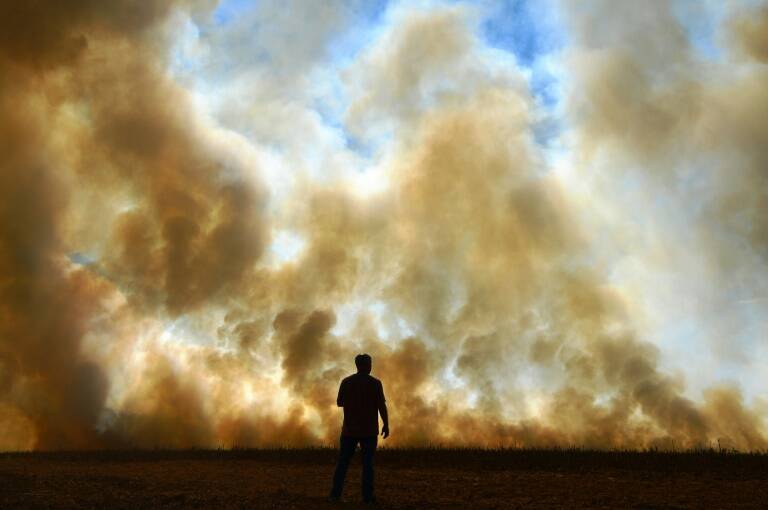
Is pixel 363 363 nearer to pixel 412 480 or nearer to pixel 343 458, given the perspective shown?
pixel 343 458

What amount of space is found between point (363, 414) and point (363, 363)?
1261 millimetres

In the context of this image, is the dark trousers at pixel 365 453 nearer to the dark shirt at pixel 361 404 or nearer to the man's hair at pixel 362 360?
the dark shirt at pixel 361 404

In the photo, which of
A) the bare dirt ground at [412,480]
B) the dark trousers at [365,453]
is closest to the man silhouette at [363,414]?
the dark trousers at [365,453]

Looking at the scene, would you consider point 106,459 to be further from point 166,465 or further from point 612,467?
point 612,467

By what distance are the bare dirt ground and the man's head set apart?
330 cm

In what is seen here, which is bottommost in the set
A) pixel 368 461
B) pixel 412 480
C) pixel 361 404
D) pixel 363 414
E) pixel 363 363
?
pixel 412 480

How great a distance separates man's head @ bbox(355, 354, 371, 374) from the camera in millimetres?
16375

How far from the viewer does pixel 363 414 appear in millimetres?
16266

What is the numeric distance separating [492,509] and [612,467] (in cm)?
1313

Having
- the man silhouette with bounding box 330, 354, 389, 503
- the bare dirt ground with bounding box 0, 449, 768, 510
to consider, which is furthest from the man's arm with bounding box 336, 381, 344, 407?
the bare dirt ground with bounding box 0, 449, 768, 510

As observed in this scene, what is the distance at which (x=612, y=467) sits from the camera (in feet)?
88.7

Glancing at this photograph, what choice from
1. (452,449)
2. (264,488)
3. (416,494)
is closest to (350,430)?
(416,494)

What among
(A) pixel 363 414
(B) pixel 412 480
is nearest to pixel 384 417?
(A) pixel 363 414

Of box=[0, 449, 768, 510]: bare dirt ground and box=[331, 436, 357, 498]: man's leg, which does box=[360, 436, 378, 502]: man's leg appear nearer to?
box=[331, 436, 357, 498]: man's leg
